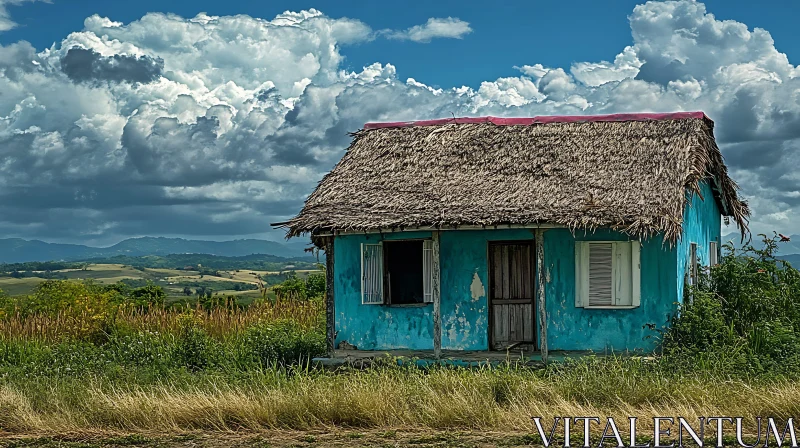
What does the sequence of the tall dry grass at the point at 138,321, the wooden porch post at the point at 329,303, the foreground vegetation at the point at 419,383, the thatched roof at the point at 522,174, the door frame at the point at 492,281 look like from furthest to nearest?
the tall dry grass at the point at 138,321
the wooden porch post at the point at 329,303
the door frame at the point at 492,281
the thatched roof at the point at 522,174
the foreground vegetation at the point at 419,383

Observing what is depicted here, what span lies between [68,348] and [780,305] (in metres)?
12.4

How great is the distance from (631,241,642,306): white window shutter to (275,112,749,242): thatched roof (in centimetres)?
36

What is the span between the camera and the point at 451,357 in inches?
613

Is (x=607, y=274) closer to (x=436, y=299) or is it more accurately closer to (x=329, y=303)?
(x=436, y=299)

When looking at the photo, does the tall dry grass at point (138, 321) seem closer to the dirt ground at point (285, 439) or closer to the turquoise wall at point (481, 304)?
the turquoise wall at point (481, 304)

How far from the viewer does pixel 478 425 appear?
444 inches

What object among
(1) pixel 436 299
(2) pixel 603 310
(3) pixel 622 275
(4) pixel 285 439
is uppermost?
(3) pixel 622 275

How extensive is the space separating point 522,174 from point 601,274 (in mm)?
2195

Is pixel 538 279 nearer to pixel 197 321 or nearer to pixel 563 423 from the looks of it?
pixel 563 423

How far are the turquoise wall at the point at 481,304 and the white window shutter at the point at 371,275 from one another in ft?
0.44

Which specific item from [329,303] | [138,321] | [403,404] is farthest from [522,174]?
[138,321]

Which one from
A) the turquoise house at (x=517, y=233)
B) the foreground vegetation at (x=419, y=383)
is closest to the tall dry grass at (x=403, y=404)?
the foreground vegetation at (x=419, y=383)

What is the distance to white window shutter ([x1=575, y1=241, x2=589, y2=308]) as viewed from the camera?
1575 centimetres

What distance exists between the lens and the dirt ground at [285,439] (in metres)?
10.6
